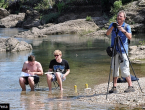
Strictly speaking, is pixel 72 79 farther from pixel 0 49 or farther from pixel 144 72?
pixel 0 49

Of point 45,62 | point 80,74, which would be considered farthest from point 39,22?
point 80,74

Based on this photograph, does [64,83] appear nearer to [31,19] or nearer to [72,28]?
[72,28]

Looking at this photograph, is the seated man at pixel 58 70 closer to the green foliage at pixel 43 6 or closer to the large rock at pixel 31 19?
the large rock at pixel 31 19

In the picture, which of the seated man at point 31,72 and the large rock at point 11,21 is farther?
the large rock at point 11,21

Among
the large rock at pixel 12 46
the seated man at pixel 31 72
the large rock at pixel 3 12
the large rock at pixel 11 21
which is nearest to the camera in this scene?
the seated man at pixel 31 72

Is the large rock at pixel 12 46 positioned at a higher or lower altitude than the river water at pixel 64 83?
higher

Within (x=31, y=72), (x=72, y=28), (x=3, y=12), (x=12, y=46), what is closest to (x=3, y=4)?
(x=3, y=12)

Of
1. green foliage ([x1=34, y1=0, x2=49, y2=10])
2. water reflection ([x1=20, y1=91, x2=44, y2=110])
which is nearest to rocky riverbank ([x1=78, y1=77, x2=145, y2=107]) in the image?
water reflection ([x1=20, y1=91, x2=44, y2=110])

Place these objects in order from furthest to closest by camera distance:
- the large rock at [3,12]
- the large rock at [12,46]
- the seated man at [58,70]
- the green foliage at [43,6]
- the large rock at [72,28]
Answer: the large rock at [3,12] < the green foliage at [43,6] < the large rock at [72,28] < the large rock at [12,46] < the seated man at [58,70]

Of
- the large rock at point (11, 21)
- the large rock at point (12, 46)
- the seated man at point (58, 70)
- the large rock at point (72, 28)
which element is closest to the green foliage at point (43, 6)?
the large rock at point (11, 21)

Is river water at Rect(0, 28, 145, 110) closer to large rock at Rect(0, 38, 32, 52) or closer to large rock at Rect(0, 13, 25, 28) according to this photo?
large rock at Rect(0, 38, 32, 52)

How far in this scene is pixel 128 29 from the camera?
7.09 m

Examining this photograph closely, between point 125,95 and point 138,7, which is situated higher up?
point 138,7

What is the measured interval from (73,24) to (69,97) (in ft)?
83.0
